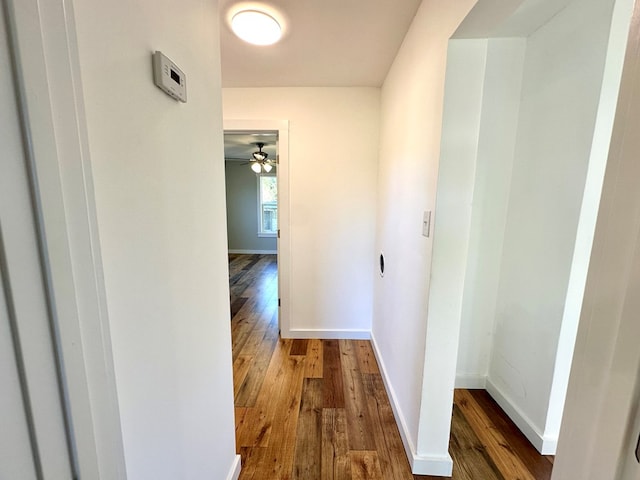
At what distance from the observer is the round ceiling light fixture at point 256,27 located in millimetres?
1476

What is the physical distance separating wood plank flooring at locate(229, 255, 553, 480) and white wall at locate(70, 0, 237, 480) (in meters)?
0.52

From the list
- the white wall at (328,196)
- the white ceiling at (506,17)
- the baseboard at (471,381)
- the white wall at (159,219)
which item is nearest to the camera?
the white wall at (159,219)

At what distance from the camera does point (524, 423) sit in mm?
1586

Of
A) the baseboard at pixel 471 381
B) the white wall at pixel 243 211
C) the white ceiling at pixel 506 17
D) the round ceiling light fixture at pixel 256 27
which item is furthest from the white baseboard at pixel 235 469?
the white wall at pixel 243 211

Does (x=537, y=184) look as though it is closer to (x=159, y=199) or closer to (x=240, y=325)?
(x=159, y=199)

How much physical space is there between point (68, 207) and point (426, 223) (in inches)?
48.1

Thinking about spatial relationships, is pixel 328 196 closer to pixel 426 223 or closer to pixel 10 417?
pixel 426 223

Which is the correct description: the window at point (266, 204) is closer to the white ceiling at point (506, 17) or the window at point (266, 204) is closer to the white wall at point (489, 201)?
the white wall at point (489, 201)

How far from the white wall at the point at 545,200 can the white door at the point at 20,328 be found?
71.9 inches

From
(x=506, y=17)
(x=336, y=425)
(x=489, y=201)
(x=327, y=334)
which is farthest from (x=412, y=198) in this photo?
(x=327, y=334)

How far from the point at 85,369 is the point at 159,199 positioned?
0.42 m

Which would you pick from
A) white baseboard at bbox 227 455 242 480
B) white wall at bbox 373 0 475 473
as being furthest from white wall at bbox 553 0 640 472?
white baseboard at bbox 227 455 242 480

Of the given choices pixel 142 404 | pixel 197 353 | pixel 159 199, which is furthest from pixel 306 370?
pixel 159 199

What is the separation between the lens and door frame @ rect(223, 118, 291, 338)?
240 cm
